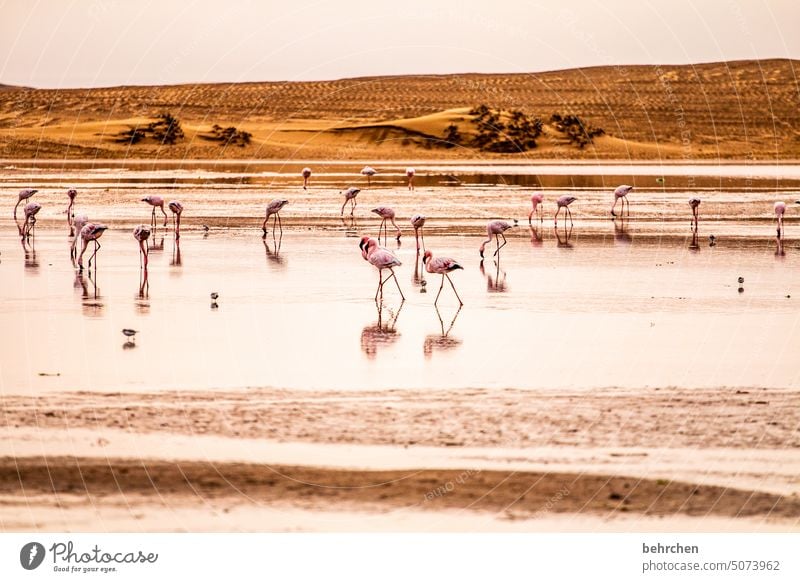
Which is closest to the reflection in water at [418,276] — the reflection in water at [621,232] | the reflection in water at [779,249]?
the reflection in water at [621,232]

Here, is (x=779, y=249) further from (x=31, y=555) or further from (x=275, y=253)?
(x=31, y=555)

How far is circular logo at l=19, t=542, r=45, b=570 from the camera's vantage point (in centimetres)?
777

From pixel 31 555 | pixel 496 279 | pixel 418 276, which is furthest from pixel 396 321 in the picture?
pixel 31 555

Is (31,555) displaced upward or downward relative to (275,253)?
downward

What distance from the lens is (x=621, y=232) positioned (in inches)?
1039

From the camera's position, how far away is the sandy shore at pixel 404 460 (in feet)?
26.0

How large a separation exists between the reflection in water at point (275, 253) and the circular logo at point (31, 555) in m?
12.1

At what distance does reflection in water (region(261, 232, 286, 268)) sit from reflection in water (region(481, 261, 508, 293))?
320cm

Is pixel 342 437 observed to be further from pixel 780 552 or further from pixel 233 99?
pixel 233 99

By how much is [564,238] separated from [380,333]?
12140mm

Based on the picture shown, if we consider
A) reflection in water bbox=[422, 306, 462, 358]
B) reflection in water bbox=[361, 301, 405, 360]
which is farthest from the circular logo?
reflection in water bbox=[422, 306, 462, 358]

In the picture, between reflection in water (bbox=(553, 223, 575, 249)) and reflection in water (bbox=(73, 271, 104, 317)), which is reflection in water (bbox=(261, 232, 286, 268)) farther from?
reflection in water (bbox=(553, 223, 575, 249))

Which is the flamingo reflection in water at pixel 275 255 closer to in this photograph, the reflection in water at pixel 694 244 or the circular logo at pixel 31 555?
the reflection in water at pixel 694 244

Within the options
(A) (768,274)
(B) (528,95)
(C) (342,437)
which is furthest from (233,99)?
(C) (342,437)
